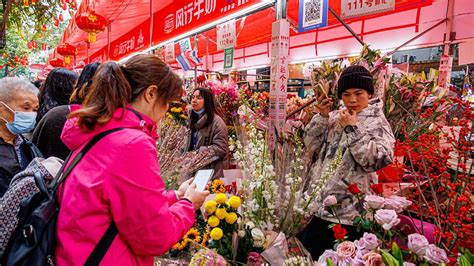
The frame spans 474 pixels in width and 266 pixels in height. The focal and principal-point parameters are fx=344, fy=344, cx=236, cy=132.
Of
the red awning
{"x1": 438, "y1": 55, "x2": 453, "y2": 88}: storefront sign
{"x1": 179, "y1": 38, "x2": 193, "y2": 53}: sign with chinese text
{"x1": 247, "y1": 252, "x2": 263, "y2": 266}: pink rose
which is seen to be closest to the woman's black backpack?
{"x1": 247, "y1": 252, "x2": 263, "y2": 266}: pink rose

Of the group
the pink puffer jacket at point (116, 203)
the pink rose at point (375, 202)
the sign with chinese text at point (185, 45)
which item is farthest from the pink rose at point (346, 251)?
the sign with chinese text at point (185, 45)

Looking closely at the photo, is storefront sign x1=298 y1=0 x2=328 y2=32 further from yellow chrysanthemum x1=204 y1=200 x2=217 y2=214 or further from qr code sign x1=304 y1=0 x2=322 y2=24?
yellow chrysanthemum x1=204 y1=200 x2=217 y2=214

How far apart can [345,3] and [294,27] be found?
4332mm

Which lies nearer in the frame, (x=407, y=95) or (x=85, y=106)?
(x=85, y=106)

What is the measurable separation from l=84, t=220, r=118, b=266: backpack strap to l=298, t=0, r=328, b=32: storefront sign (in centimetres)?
190

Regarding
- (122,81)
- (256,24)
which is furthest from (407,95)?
(256,24)

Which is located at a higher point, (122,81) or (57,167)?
(122,81)

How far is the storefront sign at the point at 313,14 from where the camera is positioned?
231cm

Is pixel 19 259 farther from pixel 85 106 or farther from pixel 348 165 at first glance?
pixel 348 165

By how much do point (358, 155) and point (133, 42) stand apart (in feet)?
21.7

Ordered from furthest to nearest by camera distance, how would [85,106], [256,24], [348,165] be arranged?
[256,24] → [348,165] → [85,106]

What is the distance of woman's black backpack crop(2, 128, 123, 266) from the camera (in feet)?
3.29

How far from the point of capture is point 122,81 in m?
1.09

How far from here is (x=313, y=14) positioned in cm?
240
